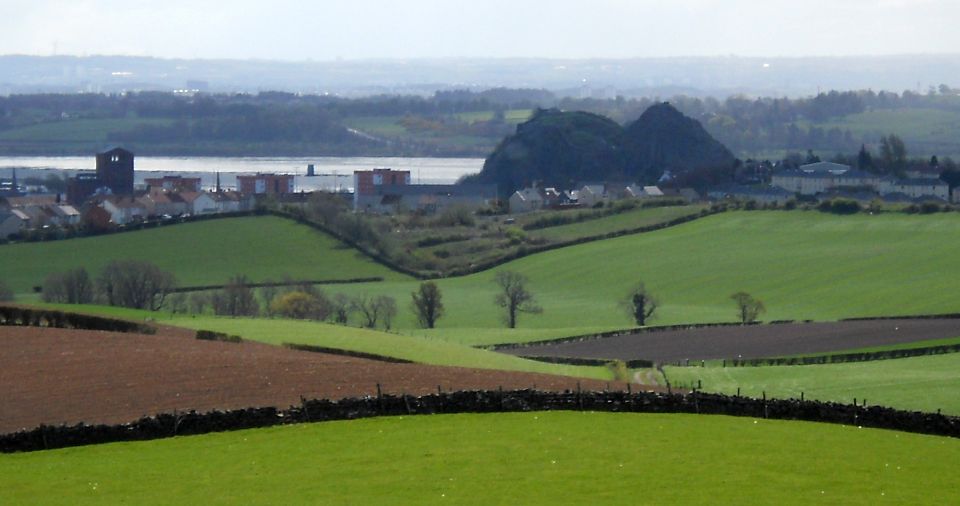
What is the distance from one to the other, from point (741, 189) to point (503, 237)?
117 feet

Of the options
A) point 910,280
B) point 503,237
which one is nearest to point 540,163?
point 503,237

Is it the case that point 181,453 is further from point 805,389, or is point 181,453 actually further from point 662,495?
point 805,389

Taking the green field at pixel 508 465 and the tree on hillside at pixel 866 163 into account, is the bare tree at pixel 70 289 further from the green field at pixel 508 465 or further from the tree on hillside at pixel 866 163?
the tree on hillside at pixel 866 163

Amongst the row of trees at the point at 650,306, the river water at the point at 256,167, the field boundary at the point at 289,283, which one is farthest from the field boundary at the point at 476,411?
the river water at the point at 256,167

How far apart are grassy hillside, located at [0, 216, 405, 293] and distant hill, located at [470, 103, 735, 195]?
58.1 m

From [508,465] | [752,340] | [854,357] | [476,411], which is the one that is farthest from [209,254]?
[508,465]

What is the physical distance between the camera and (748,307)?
58.4 meters

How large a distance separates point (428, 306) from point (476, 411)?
32.9 meters

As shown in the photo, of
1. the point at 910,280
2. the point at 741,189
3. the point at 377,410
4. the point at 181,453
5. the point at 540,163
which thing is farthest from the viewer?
the point at 540,163

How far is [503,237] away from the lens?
84.6 meters

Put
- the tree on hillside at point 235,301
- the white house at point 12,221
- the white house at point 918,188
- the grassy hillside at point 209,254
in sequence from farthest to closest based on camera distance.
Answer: the white house at point 918,188 < the white house at point 12,221 < the grassy hillside at point 209,254 < the tree on hillside at point 235,301

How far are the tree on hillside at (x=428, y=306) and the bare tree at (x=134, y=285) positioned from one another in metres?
9.40

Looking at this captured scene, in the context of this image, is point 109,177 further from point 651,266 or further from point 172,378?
point 172,378

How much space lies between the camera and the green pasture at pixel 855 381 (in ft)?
106
